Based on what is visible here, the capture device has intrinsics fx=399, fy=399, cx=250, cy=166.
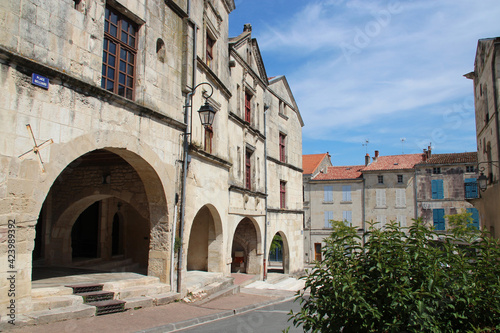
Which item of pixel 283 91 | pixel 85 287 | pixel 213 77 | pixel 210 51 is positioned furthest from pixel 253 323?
pixel 283 91

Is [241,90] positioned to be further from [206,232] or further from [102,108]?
[102,108]

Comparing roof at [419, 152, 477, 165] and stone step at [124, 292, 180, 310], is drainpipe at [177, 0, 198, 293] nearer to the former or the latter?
stone step at [124, 292, 180, 310]

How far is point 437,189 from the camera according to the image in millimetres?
31359

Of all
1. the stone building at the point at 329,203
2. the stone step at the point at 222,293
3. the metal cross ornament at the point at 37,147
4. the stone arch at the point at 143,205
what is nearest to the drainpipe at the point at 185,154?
the stone arch at the point at 143,205

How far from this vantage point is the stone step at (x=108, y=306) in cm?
708

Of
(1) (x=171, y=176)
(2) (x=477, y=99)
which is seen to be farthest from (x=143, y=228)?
(2) (x=477, y=99)

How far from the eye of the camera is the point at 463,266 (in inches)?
122

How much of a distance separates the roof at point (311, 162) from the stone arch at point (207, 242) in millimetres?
23377

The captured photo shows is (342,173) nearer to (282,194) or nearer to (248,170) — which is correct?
(282,194)

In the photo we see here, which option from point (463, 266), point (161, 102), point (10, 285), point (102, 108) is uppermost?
point (161, 102)

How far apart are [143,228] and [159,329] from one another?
21.9ft

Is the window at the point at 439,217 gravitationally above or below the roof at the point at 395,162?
below

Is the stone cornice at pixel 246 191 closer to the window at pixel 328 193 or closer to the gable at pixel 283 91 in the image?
the gable at pixel 283 91

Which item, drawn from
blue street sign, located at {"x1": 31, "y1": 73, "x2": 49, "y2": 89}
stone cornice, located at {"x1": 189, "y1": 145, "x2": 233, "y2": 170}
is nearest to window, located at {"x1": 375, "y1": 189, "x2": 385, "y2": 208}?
stone cornice, located at {"x1": 189, "y1": 145, "x2": 233, "y2": 170}
